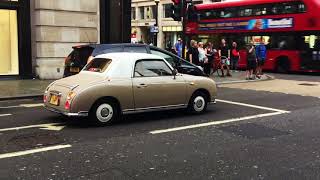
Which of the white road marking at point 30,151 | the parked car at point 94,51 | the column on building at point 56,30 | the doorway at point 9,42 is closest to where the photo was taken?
the white road marking at point 30,151

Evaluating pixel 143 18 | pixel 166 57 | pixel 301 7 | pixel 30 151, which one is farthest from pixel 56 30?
pixel 143 18

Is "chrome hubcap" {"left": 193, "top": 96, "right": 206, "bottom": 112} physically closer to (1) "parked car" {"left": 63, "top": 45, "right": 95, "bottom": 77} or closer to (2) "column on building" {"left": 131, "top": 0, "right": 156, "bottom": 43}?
(1) "parked car" {"left": 63, "top": 45, "right": 95, "bottom": 77}

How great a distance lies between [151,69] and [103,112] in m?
1.46

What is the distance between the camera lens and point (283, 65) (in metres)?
24.6

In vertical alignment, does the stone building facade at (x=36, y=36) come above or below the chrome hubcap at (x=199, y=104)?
above

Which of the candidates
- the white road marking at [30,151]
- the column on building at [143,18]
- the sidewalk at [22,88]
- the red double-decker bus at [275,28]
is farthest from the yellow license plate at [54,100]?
the column on building at [143,18]

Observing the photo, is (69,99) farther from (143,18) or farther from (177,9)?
(143,18)

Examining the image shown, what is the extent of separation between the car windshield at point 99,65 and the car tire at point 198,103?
6.80ft

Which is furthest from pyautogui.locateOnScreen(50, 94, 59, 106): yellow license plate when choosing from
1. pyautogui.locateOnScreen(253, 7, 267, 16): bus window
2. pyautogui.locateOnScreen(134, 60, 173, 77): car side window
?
pyautogui.locateOnScreen(253, 7, 267, 16): bus window

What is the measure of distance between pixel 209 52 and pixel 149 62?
39.4ft

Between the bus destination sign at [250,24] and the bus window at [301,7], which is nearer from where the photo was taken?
the bus window at [301,7]

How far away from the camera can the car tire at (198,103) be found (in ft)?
33.7

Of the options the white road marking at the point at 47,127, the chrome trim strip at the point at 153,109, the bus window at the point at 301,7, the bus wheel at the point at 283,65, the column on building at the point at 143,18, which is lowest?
the white road marking at the point at 47,127

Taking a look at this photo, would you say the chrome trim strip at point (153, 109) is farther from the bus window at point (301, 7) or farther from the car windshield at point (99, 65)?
the bus window at point (301, 7)
